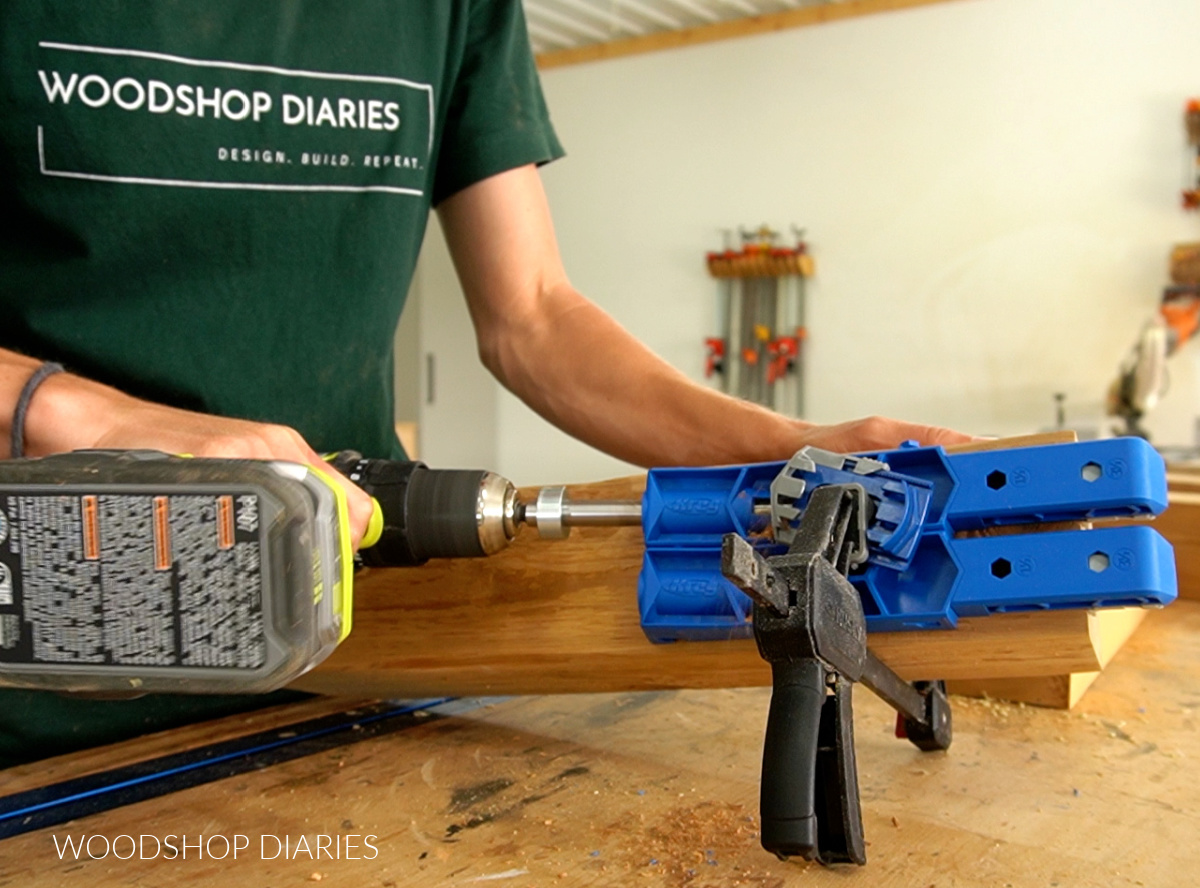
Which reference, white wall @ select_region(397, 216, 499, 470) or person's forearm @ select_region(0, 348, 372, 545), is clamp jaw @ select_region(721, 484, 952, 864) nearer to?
person's forearm @ select_region(0, 348, 372, 545)

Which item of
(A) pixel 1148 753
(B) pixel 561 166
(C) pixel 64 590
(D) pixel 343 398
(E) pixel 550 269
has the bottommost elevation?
(A) pixel 1148 753

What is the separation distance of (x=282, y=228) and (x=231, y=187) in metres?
0.07

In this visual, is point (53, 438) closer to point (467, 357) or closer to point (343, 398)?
point (343, 398)

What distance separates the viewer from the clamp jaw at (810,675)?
67cm

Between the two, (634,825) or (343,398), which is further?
(343,398)

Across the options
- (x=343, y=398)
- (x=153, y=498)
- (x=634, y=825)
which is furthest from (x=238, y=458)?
(x=343, y=398)

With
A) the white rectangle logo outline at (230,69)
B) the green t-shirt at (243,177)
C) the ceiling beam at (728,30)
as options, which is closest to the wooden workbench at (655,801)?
the green t-shirt at (243,177)

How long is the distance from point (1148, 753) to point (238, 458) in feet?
2.86

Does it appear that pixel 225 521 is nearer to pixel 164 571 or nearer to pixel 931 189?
pixel 164 571

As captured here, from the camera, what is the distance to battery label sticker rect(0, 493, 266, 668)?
0.72m

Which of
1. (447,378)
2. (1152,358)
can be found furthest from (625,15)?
(1152,358)

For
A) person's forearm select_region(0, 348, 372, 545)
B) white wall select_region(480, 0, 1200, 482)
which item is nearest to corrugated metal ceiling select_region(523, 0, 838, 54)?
white wall select_region(480, 0, 1200, 482)

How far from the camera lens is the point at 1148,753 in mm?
1028

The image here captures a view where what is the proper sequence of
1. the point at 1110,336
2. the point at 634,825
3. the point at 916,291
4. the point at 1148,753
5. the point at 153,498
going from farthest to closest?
the point at 916,291 < the point at 1110,336 < the point at 1148,753 < the point at 634,825 < the point at 153,498
